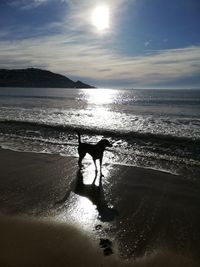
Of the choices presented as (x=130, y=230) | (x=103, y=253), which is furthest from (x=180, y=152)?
(x=103, y=253)

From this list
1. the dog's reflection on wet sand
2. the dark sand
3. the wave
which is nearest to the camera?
the dark sand

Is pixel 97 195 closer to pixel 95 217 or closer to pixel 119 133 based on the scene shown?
pixel 95 217

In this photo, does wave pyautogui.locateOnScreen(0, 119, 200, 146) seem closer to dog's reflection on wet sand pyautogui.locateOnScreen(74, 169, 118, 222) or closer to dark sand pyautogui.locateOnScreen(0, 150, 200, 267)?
dark sand pyautogui.locateOnScreen(0, 150, 200, 267)

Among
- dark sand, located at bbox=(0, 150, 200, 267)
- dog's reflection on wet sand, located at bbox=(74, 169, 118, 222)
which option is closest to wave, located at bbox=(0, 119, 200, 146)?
dark sand, located at bbox=(0, 150, 200, 267)

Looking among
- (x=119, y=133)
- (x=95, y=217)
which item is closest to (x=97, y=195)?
(x=95, y=217)

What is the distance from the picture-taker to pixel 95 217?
22.8 ft

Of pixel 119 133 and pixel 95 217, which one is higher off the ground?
pixel 95 217

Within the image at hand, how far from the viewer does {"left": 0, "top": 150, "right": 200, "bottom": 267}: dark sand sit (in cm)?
554

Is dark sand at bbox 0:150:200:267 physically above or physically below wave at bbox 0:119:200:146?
above

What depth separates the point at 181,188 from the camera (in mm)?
8977

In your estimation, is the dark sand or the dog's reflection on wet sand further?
the dog's reflection on wet sand

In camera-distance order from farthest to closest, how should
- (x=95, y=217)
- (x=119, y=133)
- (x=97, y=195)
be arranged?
(x=119, y=133) → (x=97, y=195) → (x=95, y=217)

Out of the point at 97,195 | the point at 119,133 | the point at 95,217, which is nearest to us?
the point at 95,217

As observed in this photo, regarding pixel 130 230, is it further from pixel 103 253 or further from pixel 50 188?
pixel 50 188
